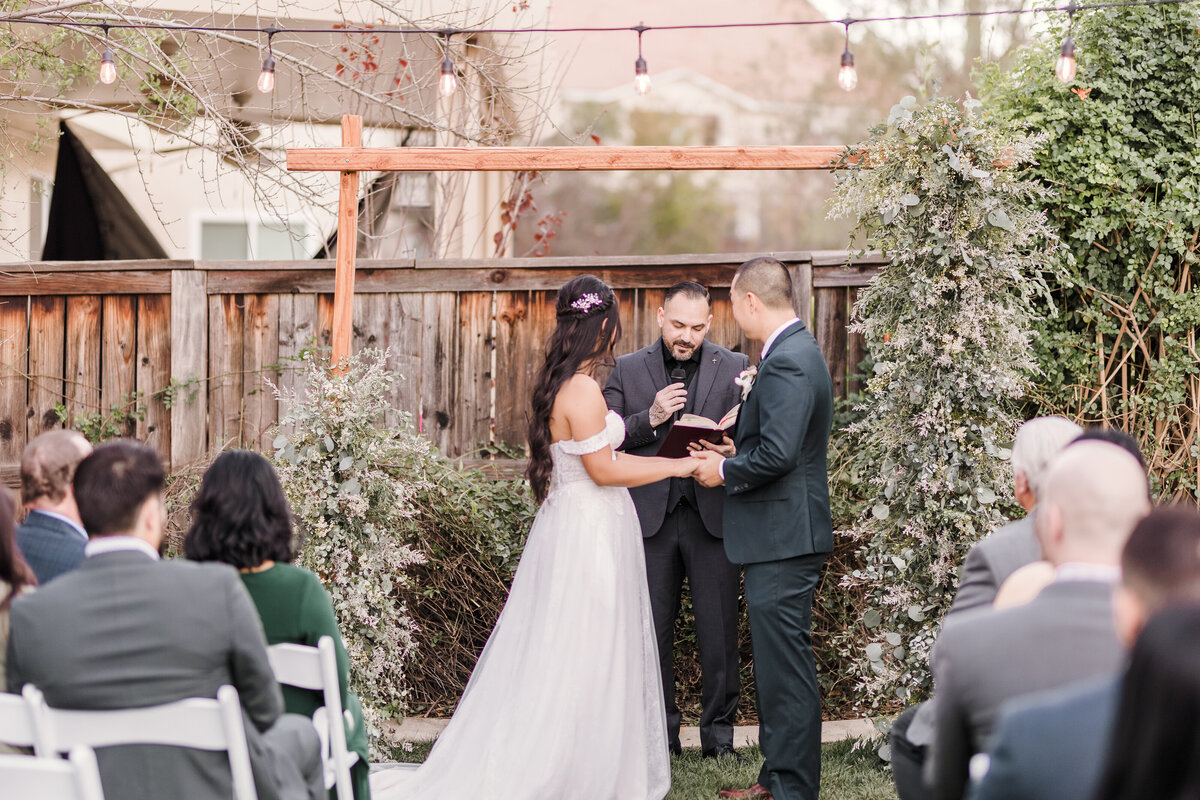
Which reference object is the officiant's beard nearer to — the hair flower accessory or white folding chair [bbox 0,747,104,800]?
the hair flower accessory

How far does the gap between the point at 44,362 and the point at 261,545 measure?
12.6 feet

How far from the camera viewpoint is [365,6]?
8.07 m

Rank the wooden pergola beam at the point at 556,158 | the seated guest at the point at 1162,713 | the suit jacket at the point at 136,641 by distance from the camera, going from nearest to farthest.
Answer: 1. the seated guest at the point at 1162,713
2. the suit jacket at the point at 136,641
3. the wooden pergola beam at the point at 556,158

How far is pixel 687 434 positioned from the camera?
430 centimetres

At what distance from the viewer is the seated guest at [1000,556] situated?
2.72 meters

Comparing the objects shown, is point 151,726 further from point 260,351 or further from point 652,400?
point 260,351

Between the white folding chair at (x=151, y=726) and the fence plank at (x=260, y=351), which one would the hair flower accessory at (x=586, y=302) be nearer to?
the white folding chair at (x=151, y=726)

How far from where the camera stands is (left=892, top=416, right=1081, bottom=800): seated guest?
272 centimetres

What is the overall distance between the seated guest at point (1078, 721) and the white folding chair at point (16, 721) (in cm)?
202

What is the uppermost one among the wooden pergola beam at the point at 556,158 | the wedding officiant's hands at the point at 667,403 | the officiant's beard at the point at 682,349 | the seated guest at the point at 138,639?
the wooden pergola beam at the point at 556,158

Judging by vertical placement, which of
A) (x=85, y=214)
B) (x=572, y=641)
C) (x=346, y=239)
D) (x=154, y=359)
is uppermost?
(x=85, y=214)

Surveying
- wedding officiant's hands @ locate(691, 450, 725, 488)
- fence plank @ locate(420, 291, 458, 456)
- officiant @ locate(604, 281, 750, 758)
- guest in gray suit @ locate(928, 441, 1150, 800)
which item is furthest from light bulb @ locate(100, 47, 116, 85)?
guest in gray suit @ locate(928, 441, 1150, 800)

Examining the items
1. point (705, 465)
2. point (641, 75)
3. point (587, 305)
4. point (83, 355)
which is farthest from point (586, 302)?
point (83, 355)

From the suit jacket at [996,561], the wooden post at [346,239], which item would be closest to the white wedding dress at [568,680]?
the wooden post at [346,239]
